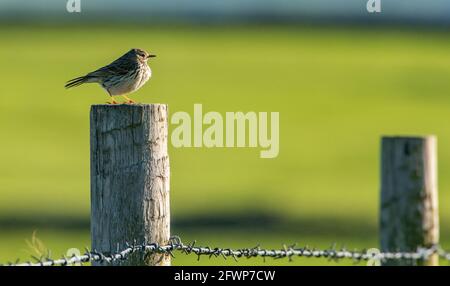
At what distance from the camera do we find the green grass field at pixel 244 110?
2305 cm

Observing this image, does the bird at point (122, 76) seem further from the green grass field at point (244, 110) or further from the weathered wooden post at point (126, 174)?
the weathered wooden post at point (126, 174)

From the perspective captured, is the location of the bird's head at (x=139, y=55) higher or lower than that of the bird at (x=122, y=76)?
higher

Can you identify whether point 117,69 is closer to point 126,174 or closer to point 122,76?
point 122,76

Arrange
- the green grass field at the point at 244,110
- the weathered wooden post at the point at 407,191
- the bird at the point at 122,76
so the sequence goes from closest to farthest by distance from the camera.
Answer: the weathered wooden post at the point at 407,191, the bird at the point at 122,76, the green grass field at the point at 244,110

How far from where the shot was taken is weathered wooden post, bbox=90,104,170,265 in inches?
252

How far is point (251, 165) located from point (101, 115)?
82.4 feet

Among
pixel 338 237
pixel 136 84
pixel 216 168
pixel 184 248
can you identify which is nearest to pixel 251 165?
pixel 216 168

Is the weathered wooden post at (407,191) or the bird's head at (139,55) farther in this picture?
the bird's head at (139,55)

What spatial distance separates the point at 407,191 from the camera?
21.0 ft

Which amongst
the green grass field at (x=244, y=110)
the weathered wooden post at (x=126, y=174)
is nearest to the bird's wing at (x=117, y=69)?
the green grass field at (x=244, y=110)

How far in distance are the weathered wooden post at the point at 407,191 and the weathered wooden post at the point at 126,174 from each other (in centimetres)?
117

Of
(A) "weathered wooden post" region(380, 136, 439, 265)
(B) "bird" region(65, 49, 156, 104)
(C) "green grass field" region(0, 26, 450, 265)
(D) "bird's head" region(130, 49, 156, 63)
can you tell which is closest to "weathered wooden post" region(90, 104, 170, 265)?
(A) "weathered wooden post" region(380, 136, 439, 265)

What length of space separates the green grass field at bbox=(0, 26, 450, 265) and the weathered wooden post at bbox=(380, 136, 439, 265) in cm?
360
